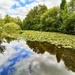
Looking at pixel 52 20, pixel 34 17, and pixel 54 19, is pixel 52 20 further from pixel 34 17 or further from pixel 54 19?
pixel 34 17

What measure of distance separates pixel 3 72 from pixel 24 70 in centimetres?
119

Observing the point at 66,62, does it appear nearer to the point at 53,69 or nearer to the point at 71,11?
the point at 53,69

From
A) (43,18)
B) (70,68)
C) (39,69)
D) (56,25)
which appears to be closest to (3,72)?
(39,69)

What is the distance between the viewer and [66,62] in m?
11.0

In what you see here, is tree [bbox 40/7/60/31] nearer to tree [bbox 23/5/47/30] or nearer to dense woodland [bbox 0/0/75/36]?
dense woodland [bbox 0/0/75/36]

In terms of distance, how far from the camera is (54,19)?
139 feet

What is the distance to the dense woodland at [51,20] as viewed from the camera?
A: 110 feet

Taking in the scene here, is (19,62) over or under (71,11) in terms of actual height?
under

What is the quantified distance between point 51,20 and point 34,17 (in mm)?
16646

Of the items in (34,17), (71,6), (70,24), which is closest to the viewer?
(70,24)

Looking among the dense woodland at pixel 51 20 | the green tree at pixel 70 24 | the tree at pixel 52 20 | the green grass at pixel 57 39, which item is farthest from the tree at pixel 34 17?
the green grass at pixel 57 39

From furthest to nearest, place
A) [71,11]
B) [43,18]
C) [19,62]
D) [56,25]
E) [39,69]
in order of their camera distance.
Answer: [43,18], [56,25], [71,11], [19,62], [39,69]

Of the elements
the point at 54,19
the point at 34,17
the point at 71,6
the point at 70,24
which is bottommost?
the point at 70,24

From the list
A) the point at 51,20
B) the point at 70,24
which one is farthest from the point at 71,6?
the point at 51,20
